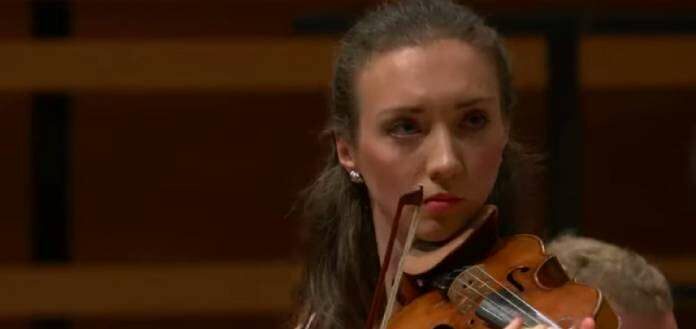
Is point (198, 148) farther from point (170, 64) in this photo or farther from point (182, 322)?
point (182, 322)

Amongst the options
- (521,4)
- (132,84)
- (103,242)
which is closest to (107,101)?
(132,84)

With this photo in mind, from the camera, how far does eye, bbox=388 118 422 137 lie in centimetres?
94

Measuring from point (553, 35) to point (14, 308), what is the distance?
32.2 inches

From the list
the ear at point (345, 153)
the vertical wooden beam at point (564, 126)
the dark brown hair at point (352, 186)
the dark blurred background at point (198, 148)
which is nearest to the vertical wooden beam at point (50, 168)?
the dark blurred background at point (198, 148)

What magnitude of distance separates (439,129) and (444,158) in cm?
2

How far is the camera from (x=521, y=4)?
6.95 ft

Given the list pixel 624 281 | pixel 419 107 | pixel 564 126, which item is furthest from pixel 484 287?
pixel 564 126

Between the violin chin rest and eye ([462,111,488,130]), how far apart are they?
5 cm

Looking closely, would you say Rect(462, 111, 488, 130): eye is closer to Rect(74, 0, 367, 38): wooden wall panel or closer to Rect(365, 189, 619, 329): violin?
Rect(365, 189, 619, 329): violin

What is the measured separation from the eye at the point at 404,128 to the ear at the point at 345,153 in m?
0.08

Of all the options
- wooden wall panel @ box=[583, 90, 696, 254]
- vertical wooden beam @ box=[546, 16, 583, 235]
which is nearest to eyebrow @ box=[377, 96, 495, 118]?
vertical wooden beam @ box=[546, 16, 583, 235]

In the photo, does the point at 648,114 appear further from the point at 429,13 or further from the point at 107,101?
the point at 429,13

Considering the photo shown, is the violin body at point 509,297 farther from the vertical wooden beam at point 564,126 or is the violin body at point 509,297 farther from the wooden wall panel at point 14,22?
the wooden wall panel at point 14,22

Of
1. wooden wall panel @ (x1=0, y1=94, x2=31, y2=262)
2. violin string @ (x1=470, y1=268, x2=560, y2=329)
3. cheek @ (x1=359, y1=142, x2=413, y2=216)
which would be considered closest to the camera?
violin string @ (x1=470, y1=268, x2=560, y2=329)
